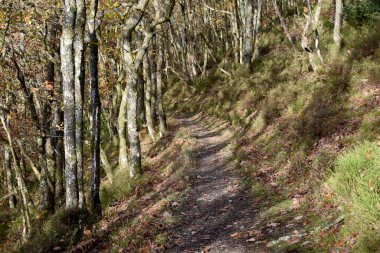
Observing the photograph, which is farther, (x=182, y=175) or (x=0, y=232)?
(x=0, y=232)

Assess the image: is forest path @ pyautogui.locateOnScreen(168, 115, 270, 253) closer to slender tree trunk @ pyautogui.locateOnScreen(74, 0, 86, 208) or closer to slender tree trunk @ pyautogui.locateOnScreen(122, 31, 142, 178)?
slender tree trunk @ pyautogui.locateOnScreen(122, 31, 142, 178)

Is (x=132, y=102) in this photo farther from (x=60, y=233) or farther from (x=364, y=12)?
(x=364, y=12)

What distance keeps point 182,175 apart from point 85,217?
3666mm

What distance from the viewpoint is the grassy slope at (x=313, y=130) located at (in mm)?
6427

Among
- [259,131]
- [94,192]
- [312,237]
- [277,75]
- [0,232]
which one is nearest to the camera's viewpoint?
[312,237]

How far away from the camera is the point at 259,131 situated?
14352 mm

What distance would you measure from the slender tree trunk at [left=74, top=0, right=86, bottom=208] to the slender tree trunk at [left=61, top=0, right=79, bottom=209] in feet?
1.17

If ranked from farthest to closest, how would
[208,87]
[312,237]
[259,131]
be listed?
1. [208,87]
2. [259,131]
3. [312,237]

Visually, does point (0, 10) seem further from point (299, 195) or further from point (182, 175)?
point (299, 195)

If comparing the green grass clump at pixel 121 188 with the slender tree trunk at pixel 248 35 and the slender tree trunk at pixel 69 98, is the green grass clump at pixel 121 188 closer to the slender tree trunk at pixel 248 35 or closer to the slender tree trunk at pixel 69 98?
the slender tree trunk at pixel 69 98

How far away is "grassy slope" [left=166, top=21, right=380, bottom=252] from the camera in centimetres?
643

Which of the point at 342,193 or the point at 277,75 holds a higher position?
the point at 277,75

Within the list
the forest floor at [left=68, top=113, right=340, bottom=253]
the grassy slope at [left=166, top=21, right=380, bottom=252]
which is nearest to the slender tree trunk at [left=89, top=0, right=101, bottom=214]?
the forest floor at [left=68, top=113, right=340, bottom=253]

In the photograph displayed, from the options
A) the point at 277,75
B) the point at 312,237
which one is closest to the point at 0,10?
the point at 312,237
